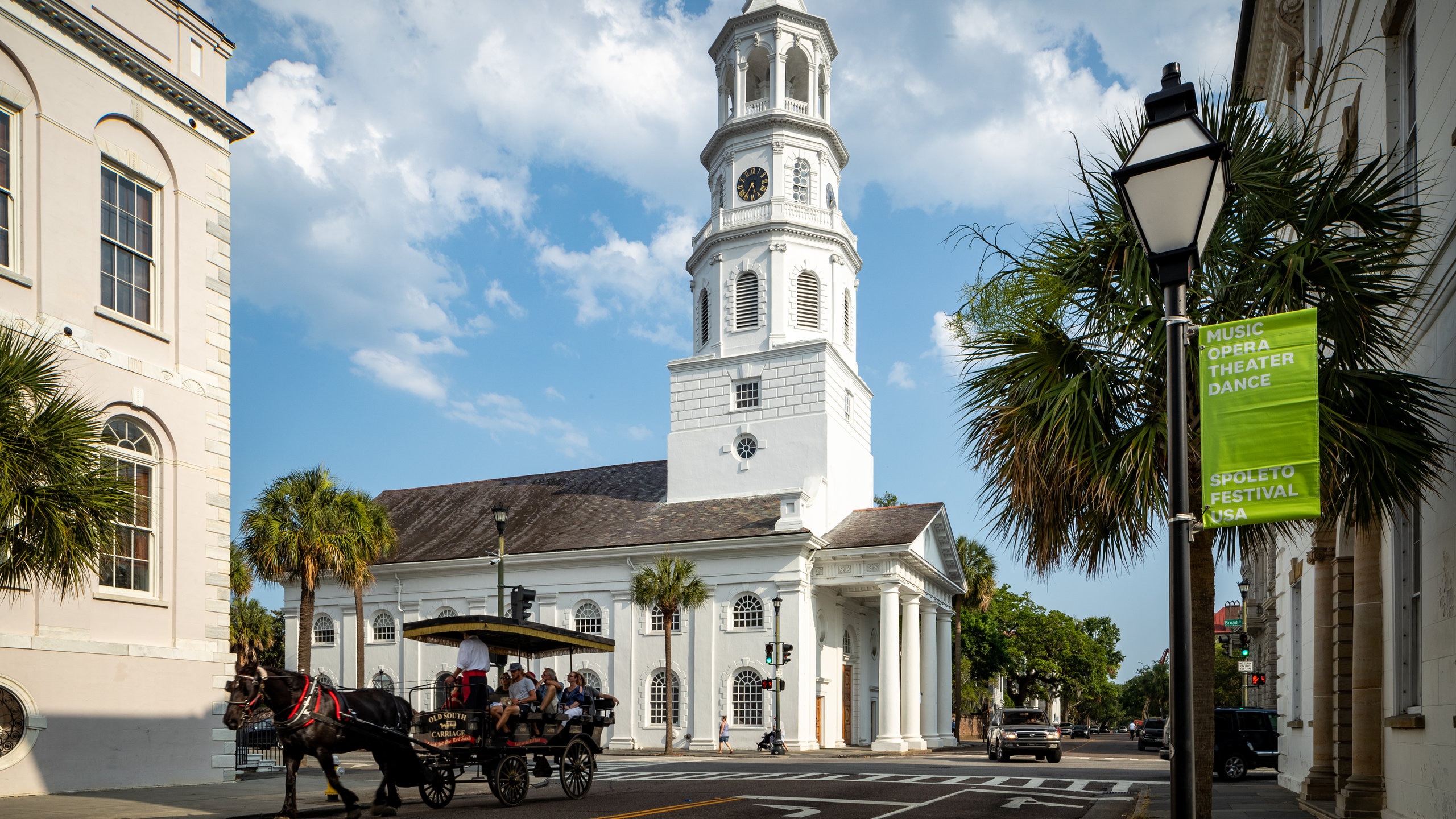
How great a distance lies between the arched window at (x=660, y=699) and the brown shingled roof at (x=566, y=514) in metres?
5.57

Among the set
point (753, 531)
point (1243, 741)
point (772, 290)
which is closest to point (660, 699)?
point (753, 531)

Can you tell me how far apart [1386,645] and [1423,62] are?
6.10 metres

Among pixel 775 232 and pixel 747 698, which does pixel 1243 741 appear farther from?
pixel 775 232

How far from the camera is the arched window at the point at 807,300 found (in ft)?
161

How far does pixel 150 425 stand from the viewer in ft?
62.7

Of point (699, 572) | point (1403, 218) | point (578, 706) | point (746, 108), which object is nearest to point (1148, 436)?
point (1403, 218)

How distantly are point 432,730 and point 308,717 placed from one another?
2.27 m

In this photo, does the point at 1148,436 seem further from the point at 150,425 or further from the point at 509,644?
the point at 150,425

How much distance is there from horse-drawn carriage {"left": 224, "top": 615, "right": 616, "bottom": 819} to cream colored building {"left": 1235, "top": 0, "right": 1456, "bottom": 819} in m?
9.68

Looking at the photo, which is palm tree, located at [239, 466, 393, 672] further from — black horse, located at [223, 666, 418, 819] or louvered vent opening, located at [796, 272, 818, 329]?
black horse, located at [223, 666, 418, 819]

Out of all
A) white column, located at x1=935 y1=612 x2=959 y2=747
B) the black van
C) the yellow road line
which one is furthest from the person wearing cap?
white column, located at x1=935 y1=612 x2=959 y2=747

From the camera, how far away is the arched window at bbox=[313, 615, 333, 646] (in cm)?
5309

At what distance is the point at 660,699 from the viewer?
155ft

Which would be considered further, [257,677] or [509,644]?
[509,644]
